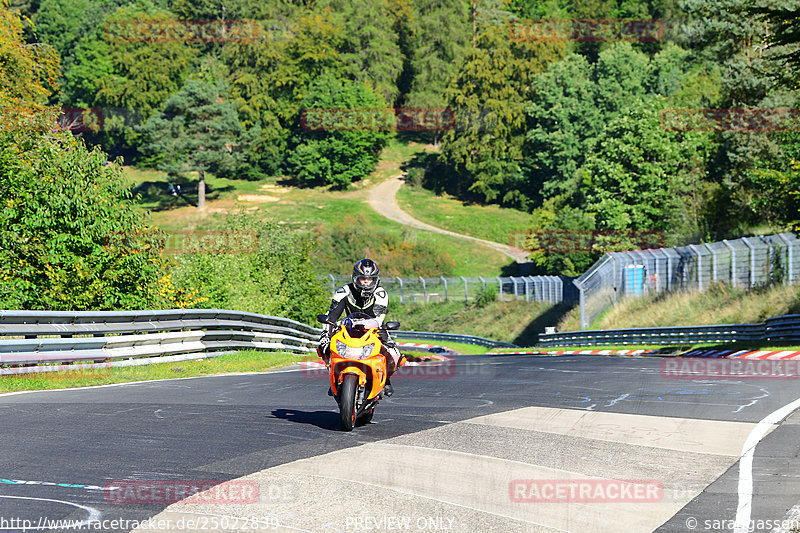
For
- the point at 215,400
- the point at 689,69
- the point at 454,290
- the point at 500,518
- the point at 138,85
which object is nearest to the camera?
the point at 500,518

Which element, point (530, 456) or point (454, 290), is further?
point (454, 290)

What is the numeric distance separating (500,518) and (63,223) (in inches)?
695

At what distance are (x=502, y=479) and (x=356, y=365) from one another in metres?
2.49

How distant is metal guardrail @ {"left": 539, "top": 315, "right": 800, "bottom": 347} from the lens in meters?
25.7

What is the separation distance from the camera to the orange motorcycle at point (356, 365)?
9.21 metres

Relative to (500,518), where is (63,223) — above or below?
above

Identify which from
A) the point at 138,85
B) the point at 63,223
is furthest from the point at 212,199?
the point at 63,223

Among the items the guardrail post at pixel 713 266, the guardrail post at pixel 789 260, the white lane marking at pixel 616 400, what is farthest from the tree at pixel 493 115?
the white lane marking at pixel 616 400

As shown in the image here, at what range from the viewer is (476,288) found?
6056 centimetres

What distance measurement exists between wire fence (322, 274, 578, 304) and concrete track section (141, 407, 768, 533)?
41165 mm

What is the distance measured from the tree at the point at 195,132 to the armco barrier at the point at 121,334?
73.3 metres

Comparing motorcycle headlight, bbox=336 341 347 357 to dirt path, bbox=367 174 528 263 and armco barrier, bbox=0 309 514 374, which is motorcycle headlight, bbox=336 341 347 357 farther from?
dirt path, bbox=367 174 528 263

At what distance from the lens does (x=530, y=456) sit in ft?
27.0

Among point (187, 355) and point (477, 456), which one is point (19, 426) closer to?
point (477, 456)
